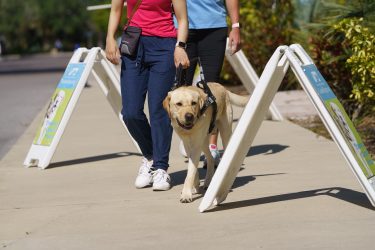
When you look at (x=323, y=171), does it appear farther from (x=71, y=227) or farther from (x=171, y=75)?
→ (x=71, y=227)

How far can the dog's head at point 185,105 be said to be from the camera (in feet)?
20.7

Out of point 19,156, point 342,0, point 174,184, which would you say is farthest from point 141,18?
point 342,0

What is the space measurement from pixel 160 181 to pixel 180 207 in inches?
28.1

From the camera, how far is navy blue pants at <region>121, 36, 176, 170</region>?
23.2 feet

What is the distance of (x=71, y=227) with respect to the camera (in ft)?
19.0

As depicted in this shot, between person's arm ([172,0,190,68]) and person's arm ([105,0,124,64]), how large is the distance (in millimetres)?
567

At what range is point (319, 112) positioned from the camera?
19.0 ft

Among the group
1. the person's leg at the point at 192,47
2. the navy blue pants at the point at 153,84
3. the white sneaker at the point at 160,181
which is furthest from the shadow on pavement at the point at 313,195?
the person's leg at the point at 192,47

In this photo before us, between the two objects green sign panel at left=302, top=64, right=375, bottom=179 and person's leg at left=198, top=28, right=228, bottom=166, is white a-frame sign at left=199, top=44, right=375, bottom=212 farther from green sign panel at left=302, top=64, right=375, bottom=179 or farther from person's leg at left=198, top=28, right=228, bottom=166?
person's leg at left=198, top=28, right=228, bottom=166

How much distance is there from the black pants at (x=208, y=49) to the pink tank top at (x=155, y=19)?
34.1 inches

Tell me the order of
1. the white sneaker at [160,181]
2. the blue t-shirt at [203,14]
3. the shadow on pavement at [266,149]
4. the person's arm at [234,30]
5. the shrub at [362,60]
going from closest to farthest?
the white sneaker at [160,181] → the blue t-shirt at [203,14] → the person's arm at [234,30] → the shrub at [362,60] → the shadow on pavement at [266,149]

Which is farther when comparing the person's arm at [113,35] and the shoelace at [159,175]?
the person's arm at [113,35]

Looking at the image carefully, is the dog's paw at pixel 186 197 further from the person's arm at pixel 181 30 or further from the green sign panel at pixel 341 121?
the green sign panel at pixel 341 121

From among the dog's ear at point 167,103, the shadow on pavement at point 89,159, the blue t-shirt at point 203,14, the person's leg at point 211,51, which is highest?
the blue t-shirt at point 203,14
